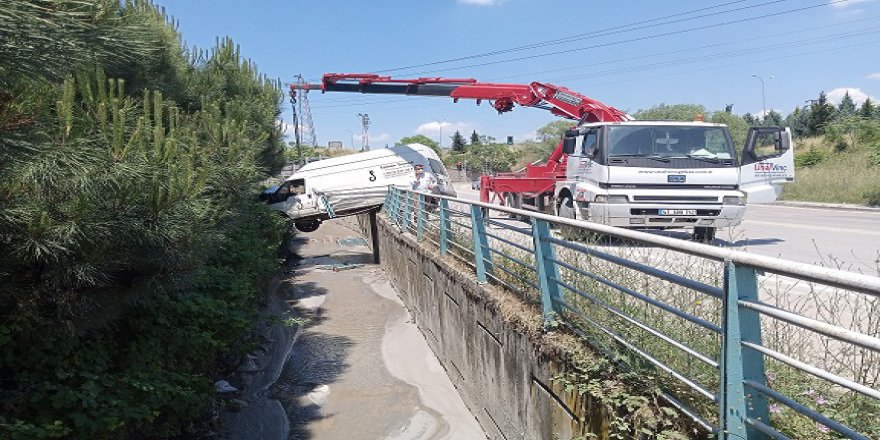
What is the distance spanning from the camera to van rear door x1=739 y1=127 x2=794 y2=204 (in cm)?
1076

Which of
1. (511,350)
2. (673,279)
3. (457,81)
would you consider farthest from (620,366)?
(457,81)

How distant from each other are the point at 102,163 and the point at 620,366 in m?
3.09

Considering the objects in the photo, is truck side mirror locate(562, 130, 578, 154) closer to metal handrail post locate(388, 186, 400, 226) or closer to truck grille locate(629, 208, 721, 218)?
truck grille locate(629, 208, 721, 218)

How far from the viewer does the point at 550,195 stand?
15.3m

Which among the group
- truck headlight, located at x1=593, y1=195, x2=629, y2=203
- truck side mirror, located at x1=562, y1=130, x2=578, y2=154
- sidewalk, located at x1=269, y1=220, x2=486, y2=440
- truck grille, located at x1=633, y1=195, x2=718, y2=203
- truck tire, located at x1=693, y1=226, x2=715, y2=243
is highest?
truck side mirror, located at x1=562, y1=130, x2=578, y2=154

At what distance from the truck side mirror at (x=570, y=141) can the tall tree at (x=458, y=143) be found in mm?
99914

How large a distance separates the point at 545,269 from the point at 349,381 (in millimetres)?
5039

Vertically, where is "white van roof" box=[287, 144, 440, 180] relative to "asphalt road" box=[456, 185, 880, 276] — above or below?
above

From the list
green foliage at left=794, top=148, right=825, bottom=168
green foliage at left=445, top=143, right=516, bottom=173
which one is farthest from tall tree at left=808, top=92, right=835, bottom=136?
green foliage at left=445, top=143, right=516, bottom=173

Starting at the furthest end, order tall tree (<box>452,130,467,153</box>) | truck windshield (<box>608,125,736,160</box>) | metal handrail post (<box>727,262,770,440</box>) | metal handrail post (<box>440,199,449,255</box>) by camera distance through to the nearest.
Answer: tall tree (<box>452,130,467,153</box>), truck windshield (<box>608,125,736,160</box>), metal handrail post (<box>440,199,449,255</box>), metal handrail post (<box>727,262,770,440</box>)

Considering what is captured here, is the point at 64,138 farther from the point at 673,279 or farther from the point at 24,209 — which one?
the point at 673,279

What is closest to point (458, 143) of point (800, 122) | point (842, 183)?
point (800, 122)

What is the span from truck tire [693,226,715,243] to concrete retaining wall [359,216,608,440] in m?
4.87

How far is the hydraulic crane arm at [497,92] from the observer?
15539 millimetres
